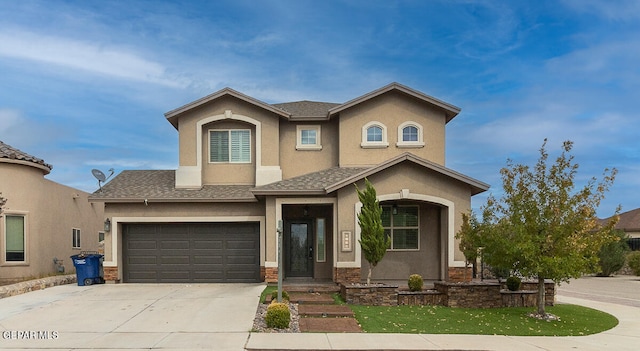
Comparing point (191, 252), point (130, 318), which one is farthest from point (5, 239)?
point (130, 318)

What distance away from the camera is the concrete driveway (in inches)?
392

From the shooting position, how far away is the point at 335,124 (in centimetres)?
2017

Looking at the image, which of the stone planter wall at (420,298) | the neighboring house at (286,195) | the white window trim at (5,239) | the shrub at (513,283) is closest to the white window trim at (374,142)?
the neighboring house at (286,195)

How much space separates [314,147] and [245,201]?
3614 mm

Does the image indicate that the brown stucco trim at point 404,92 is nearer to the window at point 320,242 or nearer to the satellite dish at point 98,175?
the window at point 320,242

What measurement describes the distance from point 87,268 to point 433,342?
13026 mm

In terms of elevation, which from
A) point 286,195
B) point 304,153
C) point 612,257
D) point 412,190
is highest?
point 304,153

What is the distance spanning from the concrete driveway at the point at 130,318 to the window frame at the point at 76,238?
594 cm

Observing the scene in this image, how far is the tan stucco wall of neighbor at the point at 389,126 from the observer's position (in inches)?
768

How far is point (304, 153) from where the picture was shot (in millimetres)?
20094

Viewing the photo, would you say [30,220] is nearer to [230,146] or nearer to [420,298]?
[230,146]

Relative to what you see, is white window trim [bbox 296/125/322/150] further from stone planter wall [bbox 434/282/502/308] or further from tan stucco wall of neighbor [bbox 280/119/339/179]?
stone planter wall [bbox 434/282/502/308]

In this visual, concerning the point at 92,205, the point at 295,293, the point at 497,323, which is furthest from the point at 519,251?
the point at 92,205

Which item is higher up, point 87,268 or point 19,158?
point 19,158
